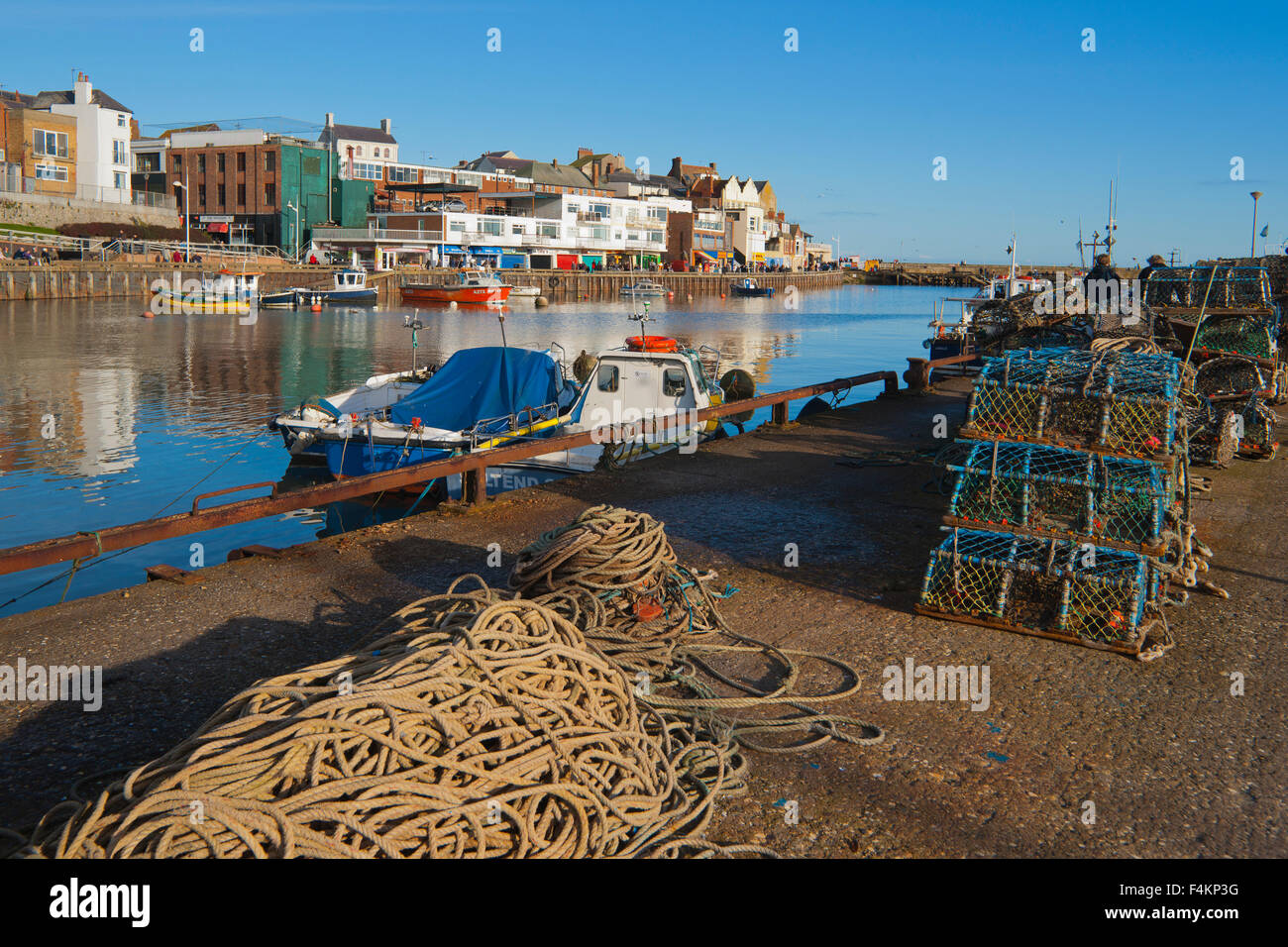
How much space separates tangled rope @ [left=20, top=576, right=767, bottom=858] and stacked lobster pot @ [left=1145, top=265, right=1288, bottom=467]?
10604 millimetres

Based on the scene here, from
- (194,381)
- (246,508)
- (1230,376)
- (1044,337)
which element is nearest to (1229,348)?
(1230,376)

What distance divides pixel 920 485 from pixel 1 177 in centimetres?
7726

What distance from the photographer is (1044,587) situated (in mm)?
6793

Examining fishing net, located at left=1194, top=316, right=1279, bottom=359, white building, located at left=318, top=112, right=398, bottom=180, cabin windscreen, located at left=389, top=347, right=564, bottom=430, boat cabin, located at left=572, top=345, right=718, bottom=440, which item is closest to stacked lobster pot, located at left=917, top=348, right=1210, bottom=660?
boat cabin, located at left=572, top=345, right=718, bottom=440

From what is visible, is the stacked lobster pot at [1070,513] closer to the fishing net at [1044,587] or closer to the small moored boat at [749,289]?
the fishing net at [1044,587]

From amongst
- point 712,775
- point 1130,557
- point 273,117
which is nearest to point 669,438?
point 1130,557

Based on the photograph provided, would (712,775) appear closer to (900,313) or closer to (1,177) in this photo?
(1,177)

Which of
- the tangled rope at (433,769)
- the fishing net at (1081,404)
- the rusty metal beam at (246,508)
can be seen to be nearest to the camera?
the tangled rope at (433,769)

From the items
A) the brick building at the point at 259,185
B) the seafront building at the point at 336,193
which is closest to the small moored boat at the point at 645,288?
the seafront building at the point at 336,193

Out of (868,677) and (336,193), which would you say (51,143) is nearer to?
(336,193)

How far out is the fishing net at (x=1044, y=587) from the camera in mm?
6235

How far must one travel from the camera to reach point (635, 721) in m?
4.41

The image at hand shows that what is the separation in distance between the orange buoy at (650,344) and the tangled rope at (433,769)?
11504 millimetres

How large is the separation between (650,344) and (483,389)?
111 inches
